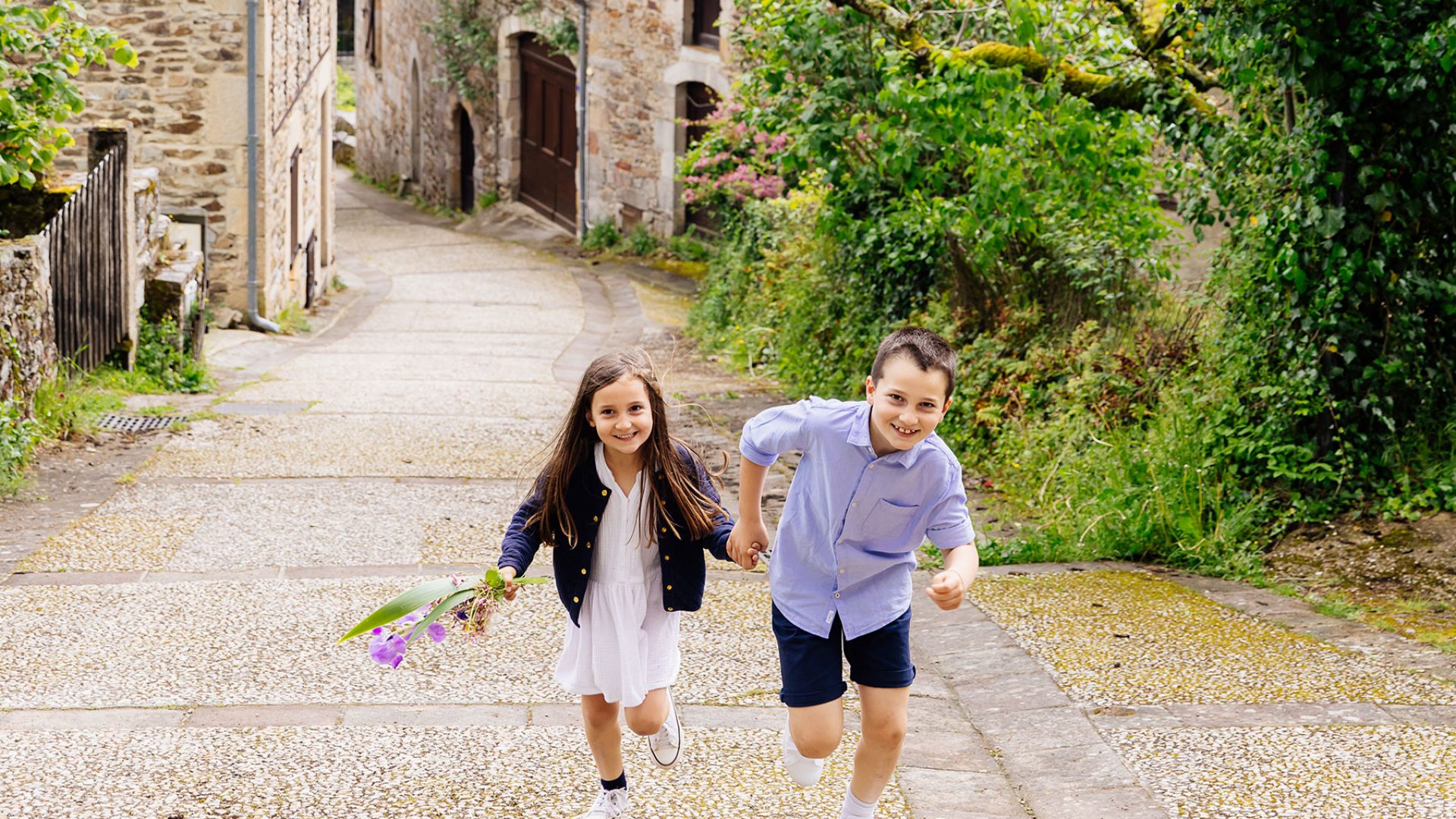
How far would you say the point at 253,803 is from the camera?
3.42 meters

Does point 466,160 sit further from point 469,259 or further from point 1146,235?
point 1146,235

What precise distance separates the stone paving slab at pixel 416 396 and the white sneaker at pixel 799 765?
6.25 meters

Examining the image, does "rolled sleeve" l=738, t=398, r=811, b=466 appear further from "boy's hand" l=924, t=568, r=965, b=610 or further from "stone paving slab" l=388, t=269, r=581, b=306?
"stone paving slab" l=388, t=269, r=581, b=306

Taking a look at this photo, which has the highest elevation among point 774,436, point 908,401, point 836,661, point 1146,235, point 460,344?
point 1146,235

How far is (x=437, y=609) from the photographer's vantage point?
3.18 meters

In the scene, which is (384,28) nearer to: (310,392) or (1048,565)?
(310,392)

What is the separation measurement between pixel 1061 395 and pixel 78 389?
587cm

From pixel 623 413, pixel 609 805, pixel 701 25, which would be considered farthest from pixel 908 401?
pixel 701 25

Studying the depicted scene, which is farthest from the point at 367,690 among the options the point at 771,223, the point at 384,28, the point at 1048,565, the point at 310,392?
the point at 384,28

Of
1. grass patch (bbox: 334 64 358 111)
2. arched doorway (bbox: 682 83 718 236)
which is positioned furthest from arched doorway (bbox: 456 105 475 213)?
grass patch (bbox: 334 64 358 111)

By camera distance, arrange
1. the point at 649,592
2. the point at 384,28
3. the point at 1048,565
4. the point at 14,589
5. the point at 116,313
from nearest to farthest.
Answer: the point at 649,592 < the point at 14,589 < the point at 1048,565 < the point at 116,313 < the point at 384,28

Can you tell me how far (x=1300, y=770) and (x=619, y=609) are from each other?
1766mm

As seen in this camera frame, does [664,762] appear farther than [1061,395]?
No

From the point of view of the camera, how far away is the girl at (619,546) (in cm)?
324
